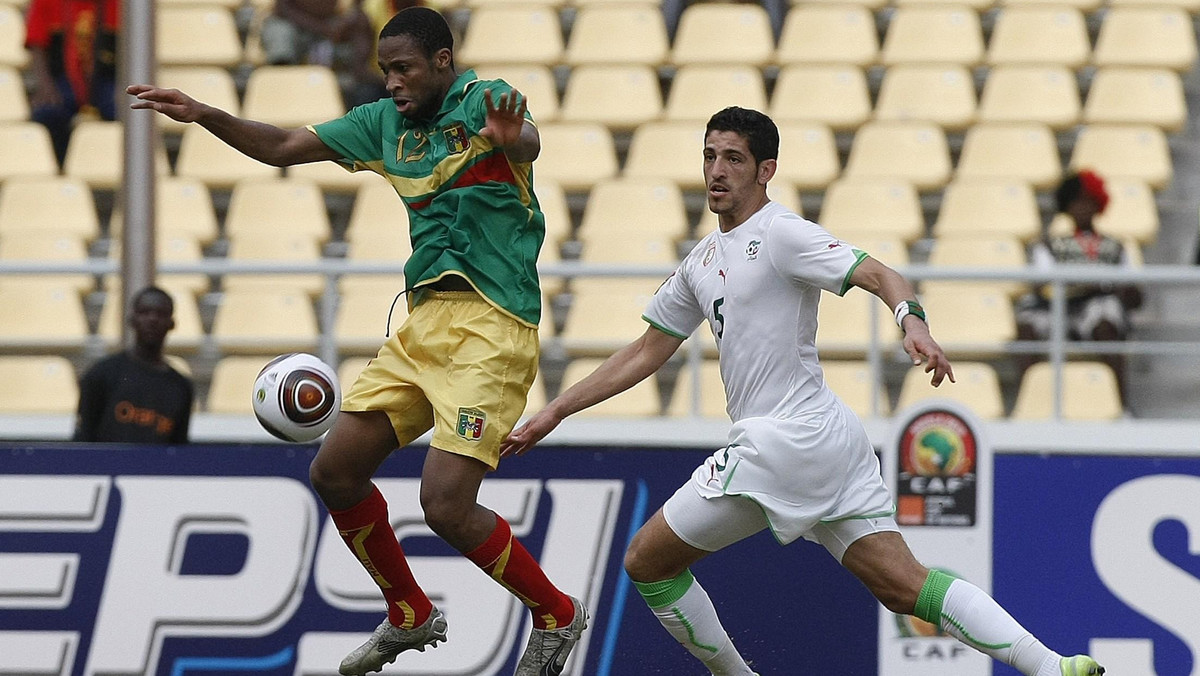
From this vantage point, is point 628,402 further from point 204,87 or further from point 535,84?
point 204,87

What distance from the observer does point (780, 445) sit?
5.48 metres

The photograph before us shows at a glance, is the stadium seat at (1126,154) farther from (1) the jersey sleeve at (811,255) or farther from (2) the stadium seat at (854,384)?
(1) the jersey sleeve at (811,255)

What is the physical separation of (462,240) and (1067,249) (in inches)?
187

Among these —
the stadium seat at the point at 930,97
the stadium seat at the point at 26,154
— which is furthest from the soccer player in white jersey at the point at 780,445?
the stadium seat at the point at 26,154

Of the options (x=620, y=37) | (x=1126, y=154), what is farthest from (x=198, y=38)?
(x=1126, y=154)

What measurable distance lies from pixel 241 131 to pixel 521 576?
5.57 ft

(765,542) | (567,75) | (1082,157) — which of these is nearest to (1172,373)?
(1082,157)

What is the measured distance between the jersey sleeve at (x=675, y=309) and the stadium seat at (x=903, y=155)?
5.18 metres

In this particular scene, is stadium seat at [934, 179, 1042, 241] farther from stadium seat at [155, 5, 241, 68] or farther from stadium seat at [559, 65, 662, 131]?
stadium seat at [155, 5, 241, 68]

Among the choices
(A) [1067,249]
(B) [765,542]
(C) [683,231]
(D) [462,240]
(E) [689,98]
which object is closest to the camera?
(D) [462,240]

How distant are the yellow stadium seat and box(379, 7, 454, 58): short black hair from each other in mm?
5463

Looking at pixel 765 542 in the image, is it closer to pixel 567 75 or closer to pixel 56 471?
pixel 56 471

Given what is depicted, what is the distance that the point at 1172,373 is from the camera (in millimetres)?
9438

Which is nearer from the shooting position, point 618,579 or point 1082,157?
point 618,579
